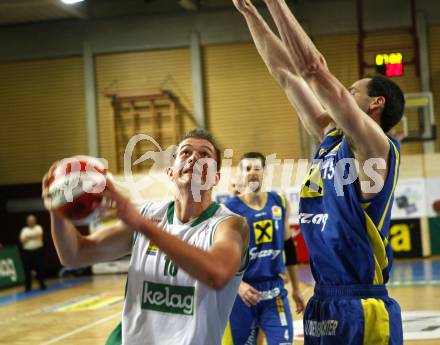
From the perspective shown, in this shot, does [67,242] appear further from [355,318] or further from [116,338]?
[355,318]

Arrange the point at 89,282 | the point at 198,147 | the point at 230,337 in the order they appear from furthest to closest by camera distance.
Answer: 1. the point at 89,282
2. the point at 230,337
3. the point at 198,147

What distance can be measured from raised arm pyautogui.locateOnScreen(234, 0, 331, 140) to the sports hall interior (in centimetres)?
1442

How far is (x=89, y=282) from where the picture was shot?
731 inches

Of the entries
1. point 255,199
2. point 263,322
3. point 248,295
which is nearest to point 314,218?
point 248,295

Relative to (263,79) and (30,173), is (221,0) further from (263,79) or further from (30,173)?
(30,173)

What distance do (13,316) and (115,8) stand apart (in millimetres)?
11606

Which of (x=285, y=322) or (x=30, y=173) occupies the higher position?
(x=30, y=173)

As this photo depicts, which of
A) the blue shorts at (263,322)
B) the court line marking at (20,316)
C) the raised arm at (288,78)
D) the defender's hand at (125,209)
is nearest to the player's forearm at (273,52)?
the raised arm at (288,78)

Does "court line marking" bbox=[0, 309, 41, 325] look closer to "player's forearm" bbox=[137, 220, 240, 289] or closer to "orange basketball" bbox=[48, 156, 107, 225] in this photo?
"orange basketball" bbox=[48, 156, 107, 225]

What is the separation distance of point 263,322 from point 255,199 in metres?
1.27

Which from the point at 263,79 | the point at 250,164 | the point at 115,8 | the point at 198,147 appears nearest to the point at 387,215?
the point at 198,147

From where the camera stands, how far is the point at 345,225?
367 cm

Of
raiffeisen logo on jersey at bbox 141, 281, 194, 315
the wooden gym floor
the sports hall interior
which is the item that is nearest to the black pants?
the wooden gym floor

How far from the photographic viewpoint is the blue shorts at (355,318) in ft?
12.1
